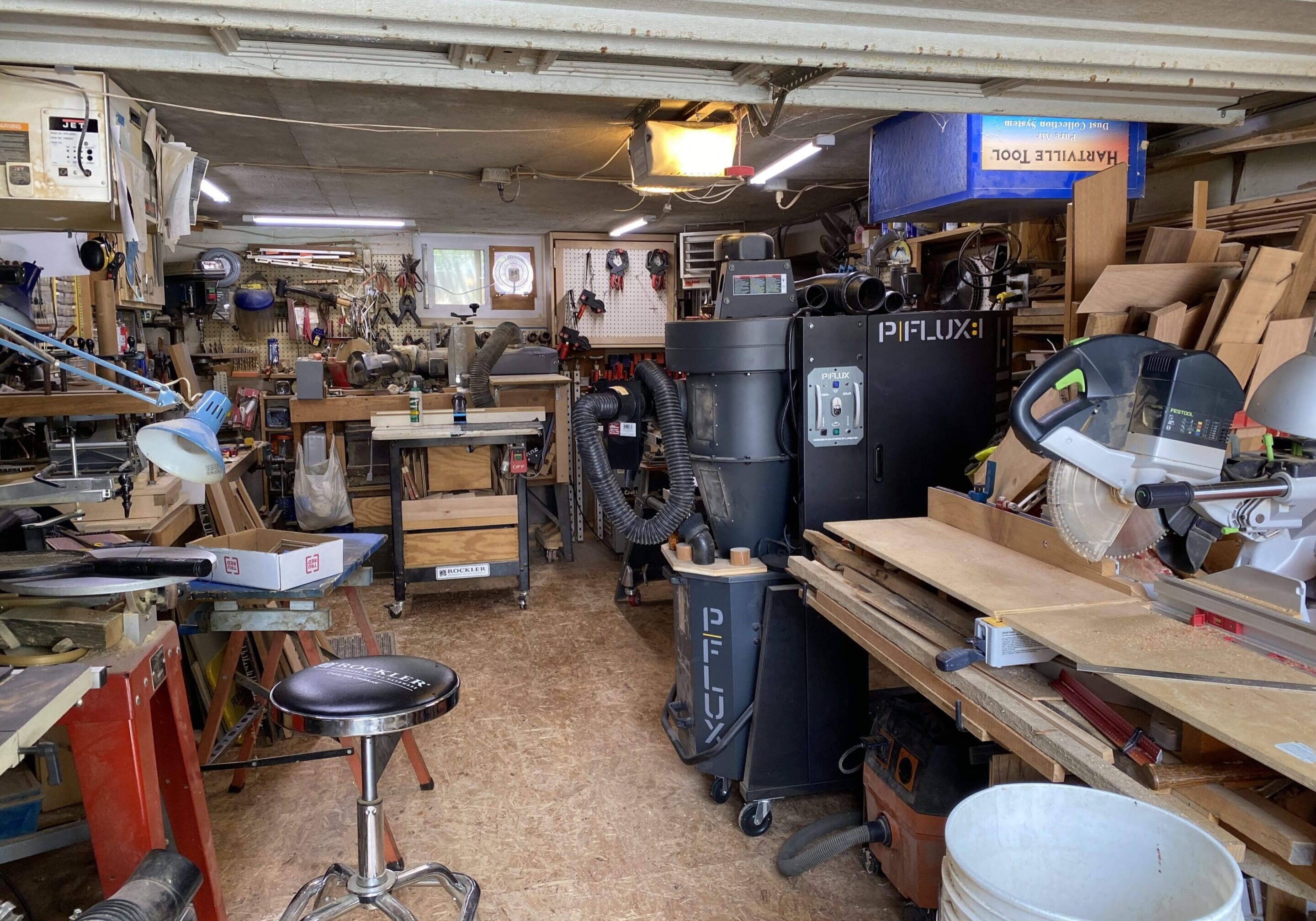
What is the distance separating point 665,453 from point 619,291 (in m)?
4.50

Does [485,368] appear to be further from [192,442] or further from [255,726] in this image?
[192,442]

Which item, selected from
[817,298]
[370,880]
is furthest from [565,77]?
[370,880]

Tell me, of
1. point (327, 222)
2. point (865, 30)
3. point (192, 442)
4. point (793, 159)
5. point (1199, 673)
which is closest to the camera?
point (1199, 673)

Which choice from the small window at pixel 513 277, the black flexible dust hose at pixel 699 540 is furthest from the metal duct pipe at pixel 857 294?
the small window at pixel 513 277

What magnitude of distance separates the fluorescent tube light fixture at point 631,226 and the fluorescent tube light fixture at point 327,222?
1506mm

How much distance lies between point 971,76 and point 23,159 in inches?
97.1

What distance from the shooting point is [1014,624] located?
148cm

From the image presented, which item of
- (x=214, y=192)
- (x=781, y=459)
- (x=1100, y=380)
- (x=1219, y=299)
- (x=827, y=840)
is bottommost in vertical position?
(x=827, y=840)

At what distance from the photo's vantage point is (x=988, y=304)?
3.59m

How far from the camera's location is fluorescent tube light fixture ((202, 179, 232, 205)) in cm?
476

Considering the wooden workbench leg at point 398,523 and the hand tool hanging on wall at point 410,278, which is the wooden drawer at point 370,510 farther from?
the hand tool hanging on wall at point 410,278

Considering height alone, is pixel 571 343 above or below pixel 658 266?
below

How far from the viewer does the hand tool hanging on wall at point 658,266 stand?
698cm

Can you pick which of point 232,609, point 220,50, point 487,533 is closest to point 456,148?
point 487,533
